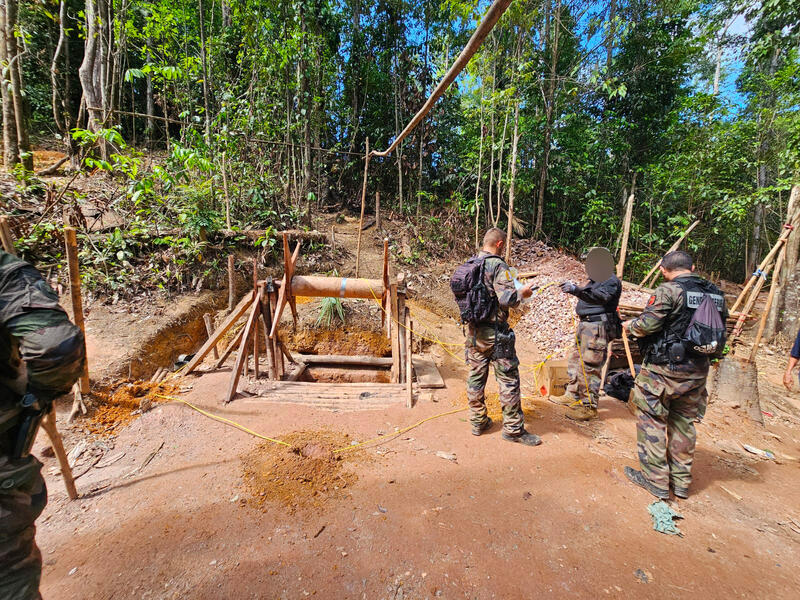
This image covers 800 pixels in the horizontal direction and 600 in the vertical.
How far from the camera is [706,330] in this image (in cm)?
265

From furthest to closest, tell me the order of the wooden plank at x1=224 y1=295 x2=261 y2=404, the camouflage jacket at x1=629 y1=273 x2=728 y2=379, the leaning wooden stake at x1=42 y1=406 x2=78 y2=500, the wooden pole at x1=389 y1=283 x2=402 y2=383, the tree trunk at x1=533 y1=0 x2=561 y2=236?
1. the tree trunk at x1=533 y1=0 x2=561 y2=236
2. the wooden pole at x1=389 y1=283 x2=402 y2=383
3. the wooden plank at x1=224 y1=295 x2=261 y2=404
4. the camouflage jacket at x1=629 y1=273 x2=728 y2=379
5. the leaning wooden stake at x1=42 y1=406 x2=78 y2=500

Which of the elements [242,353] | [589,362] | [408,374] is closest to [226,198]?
[242,353]

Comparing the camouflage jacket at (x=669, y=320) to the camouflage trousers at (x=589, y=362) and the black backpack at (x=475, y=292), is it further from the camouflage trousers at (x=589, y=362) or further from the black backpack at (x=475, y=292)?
the camouflage trousers at (x=589, y=362)

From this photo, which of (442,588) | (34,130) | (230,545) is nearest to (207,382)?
(230,545)

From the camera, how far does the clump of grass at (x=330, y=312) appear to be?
7141mm

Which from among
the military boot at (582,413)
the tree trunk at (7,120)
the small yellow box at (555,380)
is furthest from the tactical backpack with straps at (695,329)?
the tree trunk at (7,120)

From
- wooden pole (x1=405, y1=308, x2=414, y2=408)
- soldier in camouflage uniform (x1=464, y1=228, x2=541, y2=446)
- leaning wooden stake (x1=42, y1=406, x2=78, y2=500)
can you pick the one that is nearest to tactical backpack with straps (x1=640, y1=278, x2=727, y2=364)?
soldier in camouflage uniform (x1=464, y1=228, x2=541, y2=446)

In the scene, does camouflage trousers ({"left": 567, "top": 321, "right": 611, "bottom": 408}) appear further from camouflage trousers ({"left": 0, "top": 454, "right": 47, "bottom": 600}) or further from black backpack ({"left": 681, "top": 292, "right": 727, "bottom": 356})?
camouflage trousers ({"left": 0, "top": 454, "right": 47, "bottom": 600})

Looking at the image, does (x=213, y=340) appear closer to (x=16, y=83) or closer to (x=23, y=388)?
(x=23, y=388)

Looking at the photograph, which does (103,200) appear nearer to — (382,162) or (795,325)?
(382,162)

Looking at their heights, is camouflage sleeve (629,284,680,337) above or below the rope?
above

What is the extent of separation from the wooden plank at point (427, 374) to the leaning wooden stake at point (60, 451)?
→ 373cm

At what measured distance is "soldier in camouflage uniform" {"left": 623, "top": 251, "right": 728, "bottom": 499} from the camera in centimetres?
279

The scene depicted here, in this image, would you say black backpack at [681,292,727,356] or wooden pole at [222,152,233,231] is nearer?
black backpack at [681,292,727,356]
